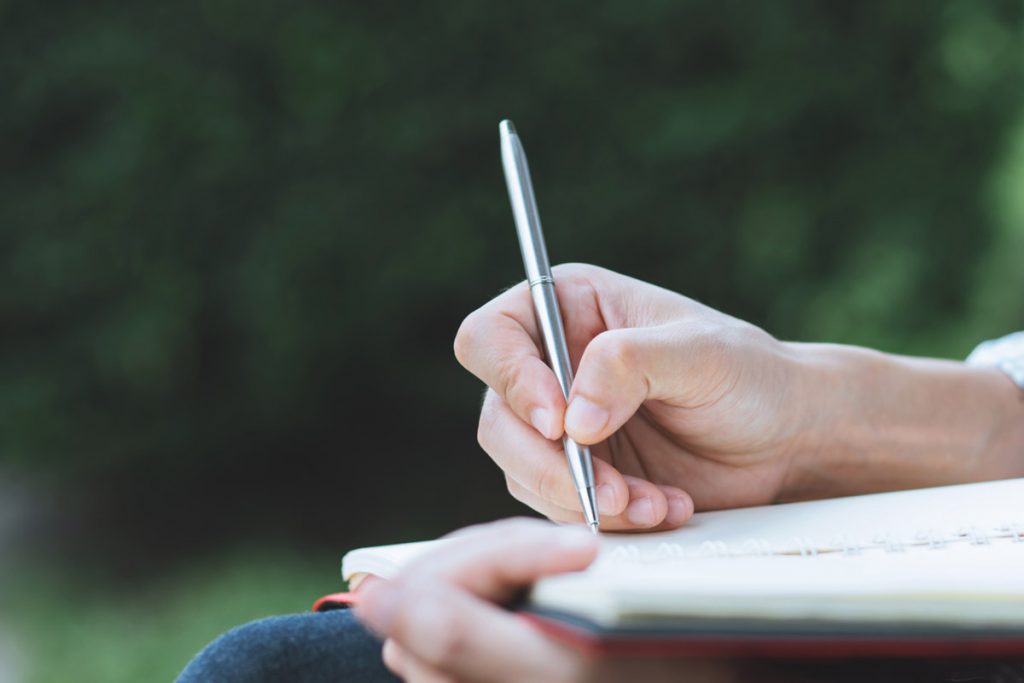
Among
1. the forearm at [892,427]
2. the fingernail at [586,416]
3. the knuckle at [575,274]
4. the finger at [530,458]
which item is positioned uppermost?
the knuckle at [575,274]

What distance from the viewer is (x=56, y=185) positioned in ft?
7.74

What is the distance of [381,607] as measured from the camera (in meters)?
0.30

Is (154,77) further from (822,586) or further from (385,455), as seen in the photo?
(822,586)

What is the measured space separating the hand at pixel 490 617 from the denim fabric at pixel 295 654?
6.3 inches

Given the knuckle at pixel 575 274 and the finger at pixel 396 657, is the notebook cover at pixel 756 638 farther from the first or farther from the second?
the knuckle at pixel 575 274

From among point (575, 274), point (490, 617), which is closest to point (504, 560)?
point (490, 617)

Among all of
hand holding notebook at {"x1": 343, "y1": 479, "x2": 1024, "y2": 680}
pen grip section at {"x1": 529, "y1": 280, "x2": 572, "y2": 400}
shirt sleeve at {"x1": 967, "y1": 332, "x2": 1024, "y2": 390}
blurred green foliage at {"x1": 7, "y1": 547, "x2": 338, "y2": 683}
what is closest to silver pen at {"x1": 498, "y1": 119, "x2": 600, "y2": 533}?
pen grip section at {"x1": 529, "y1": 280, "x2": 572, "y2": 400}

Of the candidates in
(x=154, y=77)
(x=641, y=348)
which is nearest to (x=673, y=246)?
(x=154, y=77)

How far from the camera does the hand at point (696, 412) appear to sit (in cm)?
62

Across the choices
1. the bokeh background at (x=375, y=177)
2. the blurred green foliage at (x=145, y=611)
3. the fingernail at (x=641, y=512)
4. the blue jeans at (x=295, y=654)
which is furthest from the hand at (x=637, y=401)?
the bokeh background at (x=375, y=177)

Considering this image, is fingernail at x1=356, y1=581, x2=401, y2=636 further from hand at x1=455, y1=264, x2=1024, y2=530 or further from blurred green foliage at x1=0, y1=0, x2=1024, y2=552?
blurred green foliage at x1=0, y1=0, x2=1024, y2=552

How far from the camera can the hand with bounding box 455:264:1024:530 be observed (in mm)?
617

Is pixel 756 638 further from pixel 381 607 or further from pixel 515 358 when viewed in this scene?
pixel 515 358

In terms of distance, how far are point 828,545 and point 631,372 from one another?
0.17 metres
